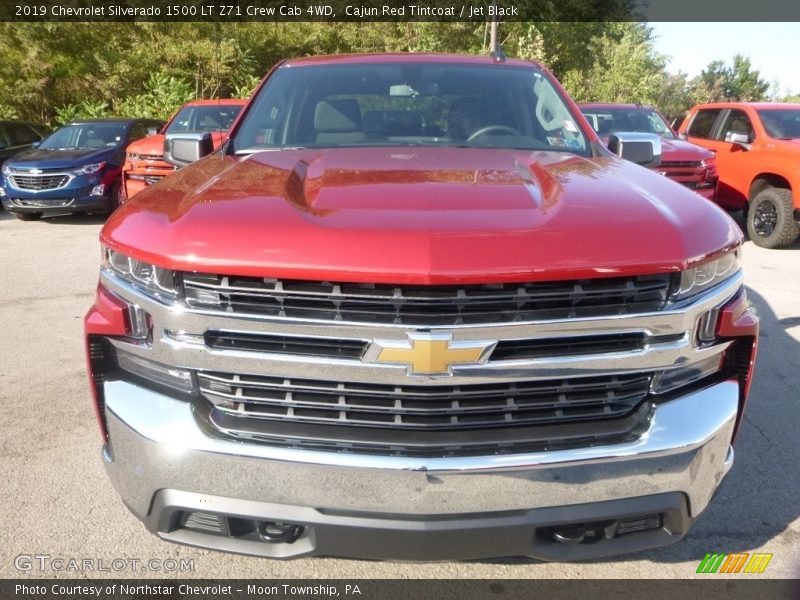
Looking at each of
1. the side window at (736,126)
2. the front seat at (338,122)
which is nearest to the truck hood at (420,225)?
the front seat at (338,122)

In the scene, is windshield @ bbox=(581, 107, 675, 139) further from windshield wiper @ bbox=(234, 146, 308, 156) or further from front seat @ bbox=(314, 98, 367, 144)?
windshield wiper @ bbox=(234, 146, 308, 156)

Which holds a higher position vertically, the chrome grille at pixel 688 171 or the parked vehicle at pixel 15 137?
the chrome grille at pixel 688 171

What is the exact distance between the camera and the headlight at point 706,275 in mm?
1842

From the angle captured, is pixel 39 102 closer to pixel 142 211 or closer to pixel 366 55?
pixel 366 55

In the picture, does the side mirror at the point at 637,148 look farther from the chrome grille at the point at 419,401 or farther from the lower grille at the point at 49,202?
the lower grille at the point at 49,202

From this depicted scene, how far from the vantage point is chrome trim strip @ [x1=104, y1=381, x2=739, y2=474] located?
69.1 inches

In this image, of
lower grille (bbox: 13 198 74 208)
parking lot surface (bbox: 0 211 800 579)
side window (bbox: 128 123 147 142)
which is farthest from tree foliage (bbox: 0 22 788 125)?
parking lot surface (bbox: 0 211 800 579)

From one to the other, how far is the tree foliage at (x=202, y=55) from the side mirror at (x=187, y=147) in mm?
14834

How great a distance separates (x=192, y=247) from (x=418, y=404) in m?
0.74

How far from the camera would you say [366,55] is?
358cm

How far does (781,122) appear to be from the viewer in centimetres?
886

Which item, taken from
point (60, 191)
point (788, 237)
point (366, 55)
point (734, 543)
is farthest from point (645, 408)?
point (60, 191)

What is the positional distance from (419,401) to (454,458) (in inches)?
6.9

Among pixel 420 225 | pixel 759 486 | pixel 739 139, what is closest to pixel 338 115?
pixel 420 225
